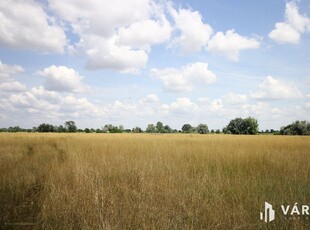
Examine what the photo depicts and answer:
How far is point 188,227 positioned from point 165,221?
370mm

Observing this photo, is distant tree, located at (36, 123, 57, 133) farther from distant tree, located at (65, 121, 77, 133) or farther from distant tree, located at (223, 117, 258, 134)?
distant tree, located at (223, 117, 258, 134)

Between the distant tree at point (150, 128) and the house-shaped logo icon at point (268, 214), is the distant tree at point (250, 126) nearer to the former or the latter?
the distant tree at point (150, 128)

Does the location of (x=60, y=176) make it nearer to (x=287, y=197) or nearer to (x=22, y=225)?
(x=22, y=225)

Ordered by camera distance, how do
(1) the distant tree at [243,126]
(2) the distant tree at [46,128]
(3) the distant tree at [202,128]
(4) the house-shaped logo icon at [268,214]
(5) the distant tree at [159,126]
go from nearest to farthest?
1. (4) the house-shaped logo icon at [268,214]
2. (1) the distant tree at [243,126]
3. (2) the distant tree at [46,128]
4. (3) the distant tree at [202,128]
5. (5) the distant tree at [159,126]

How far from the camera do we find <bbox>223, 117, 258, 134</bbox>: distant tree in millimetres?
70688

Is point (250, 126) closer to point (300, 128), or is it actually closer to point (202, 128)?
point (300, 128)

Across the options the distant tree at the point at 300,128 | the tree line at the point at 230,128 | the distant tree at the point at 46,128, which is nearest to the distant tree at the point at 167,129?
the tree line at the point at 230,128

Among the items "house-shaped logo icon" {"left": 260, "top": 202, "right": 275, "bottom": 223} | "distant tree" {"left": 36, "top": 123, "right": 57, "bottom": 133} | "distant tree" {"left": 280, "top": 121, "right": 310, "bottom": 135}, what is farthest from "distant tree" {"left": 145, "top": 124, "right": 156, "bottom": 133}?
"house-shaped logo icon" {"left": 260, "top": 202, "right": 275, "bottom": 223}

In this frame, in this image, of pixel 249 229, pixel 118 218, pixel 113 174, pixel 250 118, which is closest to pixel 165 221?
pixel 118 218

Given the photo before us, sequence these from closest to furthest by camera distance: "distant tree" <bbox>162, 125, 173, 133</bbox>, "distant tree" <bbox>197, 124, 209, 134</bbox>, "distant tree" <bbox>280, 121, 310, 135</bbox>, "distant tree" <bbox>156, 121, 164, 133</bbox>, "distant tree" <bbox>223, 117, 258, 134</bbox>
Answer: "distant tree" <bbox>280, 121, 310, 135</bbox>, "distant tree" <bbox>223, 117, 258, 134</bbox>, "distant tree" <bbox>197, 124, 209, 134</bbox>, "distant tree" <bbox>156, 121, 164, 133</bbox>, "distant tree" <bbox>162, 125, 173, 133</bbox>

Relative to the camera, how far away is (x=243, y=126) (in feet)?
236

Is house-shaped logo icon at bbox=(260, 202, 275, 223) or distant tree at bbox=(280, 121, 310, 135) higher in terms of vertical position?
distant tree at bbox=(280, 121, 310, 135)

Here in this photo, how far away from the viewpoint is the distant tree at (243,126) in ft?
232

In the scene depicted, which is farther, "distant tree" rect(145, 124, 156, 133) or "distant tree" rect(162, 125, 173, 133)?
"distant tree" rect(162, 125, 173, 133)
